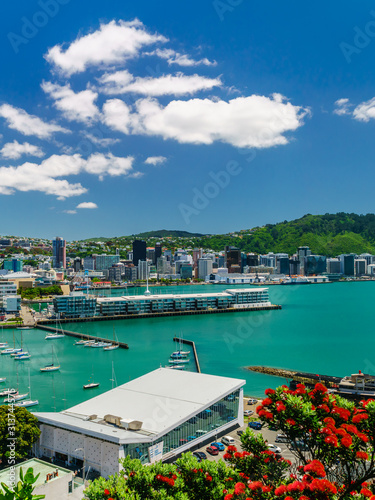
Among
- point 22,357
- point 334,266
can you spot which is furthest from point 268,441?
point 334,266

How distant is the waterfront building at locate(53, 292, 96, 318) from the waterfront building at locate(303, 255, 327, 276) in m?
51.5

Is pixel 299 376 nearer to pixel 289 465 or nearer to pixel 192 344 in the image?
pixel 192 344

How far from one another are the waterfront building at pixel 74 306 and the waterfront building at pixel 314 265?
169 feet

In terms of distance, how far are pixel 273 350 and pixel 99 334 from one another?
8740 mm

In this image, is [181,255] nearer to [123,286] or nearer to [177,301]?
[123,286]

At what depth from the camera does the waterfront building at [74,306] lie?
24.7m

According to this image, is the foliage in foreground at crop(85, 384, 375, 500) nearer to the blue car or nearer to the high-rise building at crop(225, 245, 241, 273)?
the blue car

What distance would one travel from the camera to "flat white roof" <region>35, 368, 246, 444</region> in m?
5.95

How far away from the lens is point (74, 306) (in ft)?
82.4

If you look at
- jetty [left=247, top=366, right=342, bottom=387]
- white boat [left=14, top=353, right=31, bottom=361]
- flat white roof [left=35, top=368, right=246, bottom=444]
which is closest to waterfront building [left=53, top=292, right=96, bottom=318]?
white boat [left=14, top=353, right=31, bottom=361]

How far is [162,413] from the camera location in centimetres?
655

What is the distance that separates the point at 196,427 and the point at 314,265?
66.8 metres

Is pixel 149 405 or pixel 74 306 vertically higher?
pixel 149 405

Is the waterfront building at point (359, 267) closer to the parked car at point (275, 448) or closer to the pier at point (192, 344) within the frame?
the pier at point (192, 344)
